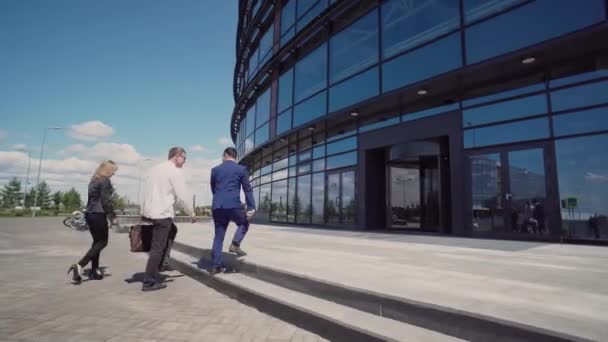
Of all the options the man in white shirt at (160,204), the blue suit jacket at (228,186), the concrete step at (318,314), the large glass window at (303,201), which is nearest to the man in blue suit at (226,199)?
the blue suit jacket at (228,186)

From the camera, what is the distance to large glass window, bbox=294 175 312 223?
15.3 m

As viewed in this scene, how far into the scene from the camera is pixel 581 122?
24.4 ft

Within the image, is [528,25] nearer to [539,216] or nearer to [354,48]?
[539,216]

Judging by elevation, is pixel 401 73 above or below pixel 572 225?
above

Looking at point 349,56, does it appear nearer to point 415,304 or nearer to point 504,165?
point 504,165

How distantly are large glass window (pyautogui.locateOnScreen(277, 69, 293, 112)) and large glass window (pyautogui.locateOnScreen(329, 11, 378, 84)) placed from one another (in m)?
3.22

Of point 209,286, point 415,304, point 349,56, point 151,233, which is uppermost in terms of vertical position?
point 349,56

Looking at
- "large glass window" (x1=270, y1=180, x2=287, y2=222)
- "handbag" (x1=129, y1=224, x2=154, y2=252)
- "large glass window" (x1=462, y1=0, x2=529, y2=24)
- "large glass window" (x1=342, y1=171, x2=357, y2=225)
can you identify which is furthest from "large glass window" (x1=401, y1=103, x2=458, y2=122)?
"handbag" (x1=129, y1=224, x2=154, y2=252)

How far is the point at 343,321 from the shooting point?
9.19 ft

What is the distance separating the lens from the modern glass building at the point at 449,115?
7.41m

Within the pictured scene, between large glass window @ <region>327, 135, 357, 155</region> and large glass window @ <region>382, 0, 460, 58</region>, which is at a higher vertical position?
large glass window @ <region>382, 0, 460, 58</region>

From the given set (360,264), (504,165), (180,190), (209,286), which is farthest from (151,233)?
(504,165)

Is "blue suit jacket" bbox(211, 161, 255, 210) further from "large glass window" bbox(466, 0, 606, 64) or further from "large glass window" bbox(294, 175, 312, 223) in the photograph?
"large glass window" bbox(294, 175, 312, 223)

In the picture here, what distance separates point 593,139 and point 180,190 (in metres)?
8.95
